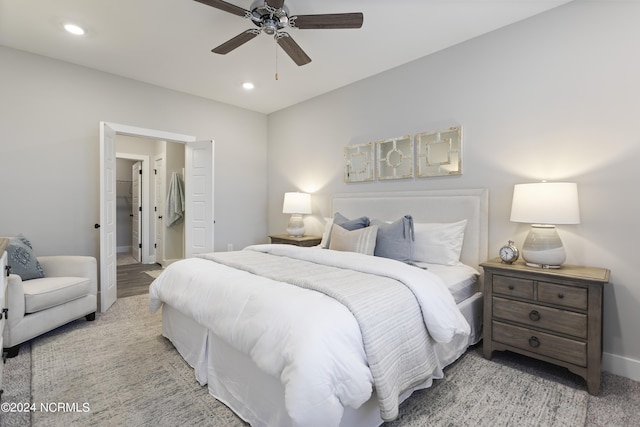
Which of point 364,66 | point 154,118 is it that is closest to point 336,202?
point 364,66

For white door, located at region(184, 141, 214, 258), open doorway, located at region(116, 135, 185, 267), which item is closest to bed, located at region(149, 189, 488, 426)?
white door, located at region(184, 141, 214, 258)

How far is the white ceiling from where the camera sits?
2416 mm

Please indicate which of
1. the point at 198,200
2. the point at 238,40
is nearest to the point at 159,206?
the point at 198,200

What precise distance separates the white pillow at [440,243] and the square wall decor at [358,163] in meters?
1.10

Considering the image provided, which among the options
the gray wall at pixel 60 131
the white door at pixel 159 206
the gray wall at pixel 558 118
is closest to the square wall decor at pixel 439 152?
the gray wall at pixel 558 118

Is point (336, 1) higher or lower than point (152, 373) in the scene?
higher

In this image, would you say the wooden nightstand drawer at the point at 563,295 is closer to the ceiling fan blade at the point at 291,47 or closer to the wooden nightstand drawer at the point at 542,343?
the wooden nightstand drawer at the point at 542,343

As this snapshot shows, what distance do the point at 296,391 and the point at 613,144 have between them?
8.76 feet

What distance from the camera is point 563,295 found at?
6.64ft

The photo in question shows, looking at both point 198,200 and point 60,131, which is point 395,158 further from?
point 60,131

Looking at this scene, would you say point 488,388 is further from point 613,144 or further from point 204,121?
point 204,121

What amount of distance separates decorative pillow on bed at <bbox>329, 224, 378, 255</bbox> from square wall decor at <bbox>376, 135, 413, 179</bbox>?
893 millimetres

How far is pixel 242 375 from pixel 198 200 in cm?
320

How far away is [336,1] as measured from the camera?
7.72 feet
